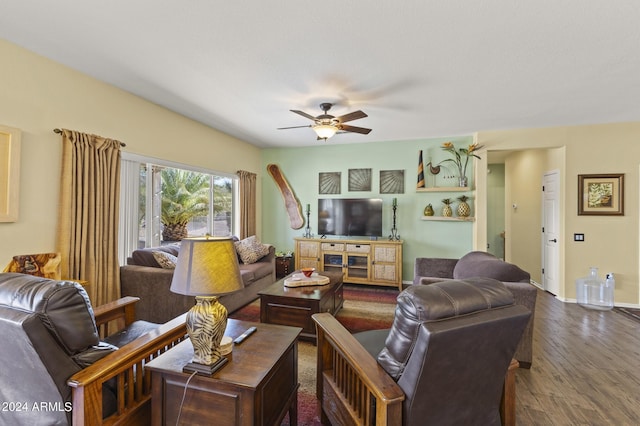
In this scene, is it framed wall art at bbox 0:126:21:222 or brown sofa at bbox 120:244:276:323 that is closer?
framed wall art at bbox 0:126:21:222

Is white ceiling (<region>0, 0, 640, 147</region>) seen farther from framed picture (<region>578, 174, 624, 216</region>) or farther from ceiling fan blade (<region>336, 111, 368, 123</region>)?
framed picture (<region>578, 174, 624, 216</region>)

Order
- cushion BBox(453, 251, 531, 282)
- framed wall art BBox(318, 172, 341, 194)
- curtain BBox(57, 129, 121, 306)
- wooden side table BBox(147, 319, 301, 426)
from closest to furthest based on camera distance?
1. wooden side table BBox(147, 319, 301, 426)
2. cushion BBox(453, 251, 531, 282)
3. curtain BBox(57, 129, 121, 306)
4. framed wall art BBox(318, 172, 341, 194)

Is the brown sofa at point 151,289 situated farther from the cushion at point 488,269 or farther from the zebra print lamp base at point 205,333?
the cushion at point 488,269

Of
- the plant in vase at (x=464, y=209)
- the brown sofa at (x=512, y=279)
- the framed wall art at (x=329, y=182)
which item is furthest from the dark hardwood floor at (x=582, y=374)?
the framed wall art at (x=329, y=182)

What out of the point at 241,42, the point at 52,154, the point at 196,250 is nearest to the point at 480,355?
the point at 196,250

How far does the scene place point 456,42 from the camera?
216 centimetres

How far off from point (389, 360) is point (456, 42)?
228cm

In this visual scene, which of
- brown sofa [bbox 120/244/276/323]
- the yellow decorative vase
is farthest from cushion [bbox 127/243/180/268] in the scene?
the yellow decorative vase

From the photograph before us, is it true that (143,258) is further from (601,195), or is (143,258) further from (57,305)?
(601,195)

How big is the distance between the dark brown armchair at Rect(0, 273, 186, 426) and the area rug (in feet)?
3.51

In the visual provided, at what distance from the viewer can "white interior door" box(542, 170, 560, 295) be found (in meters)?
4.38

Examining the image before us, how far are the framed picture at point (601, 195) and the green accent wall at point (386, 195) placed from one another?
4.78ft

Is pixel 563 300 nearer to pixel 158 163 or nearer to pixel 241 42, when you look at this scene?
pixel 241 42

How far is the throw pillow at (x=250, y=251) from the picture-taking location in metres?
4.37
